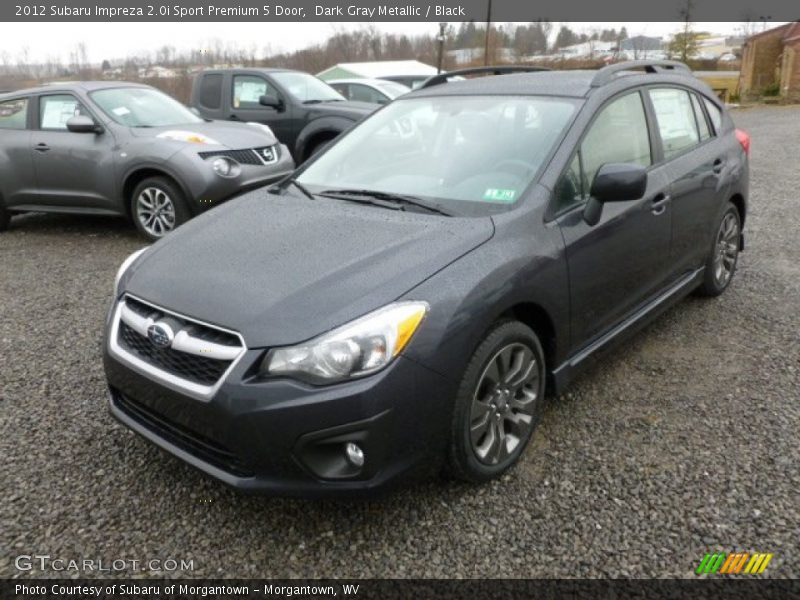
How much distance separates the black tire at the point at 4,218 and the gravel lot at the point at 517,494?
394cm

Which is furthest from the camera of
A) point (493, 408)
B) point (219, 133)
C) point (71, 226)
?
point (71, 226)

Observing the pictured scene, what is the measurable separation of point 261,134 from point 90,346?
3.73 m

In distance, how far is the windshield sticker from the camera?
2.83 metres

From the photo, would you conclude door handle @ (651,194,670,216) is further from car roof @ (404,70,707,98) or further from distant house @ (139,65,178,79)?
distant house @ (139,65,178,79)

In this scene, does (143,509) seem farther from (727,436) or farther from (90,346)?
(727,436)

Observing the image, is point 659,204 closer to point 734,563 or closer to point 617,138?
point 617,138

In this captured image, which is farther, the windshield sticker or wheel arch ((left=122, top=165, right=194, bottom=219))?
wheel arch ((left=122, top=165, right=194, bottom=219))

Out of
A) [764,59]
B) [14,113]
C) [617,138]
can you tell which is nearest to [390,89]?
[14,113]

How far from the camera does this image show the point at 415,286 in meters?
2.28

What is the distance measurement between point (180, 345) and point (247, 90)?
7791mm

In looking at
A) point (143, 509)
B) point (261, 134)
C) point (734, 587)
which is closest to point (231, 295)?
point (143, 509)

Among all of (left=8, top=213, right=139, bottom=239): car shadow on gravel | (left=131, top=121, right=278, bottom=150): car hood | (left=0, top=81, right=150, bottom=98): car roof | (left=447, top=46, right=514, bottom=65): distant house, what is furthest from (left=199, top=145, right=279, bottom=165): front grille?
(left=447, top=46, right=514, bottom=65): distant house

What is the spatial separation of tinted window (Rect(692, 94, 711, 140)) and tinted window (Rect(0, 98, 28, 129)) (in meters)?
6.61

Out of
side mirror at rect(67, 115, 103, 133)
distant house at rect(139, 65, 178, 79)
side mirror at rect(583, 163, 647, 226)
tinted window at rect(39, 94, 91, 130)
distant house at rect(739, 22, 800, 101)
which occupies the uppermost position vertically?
distant house at rect(739, 22, 800, 101)
